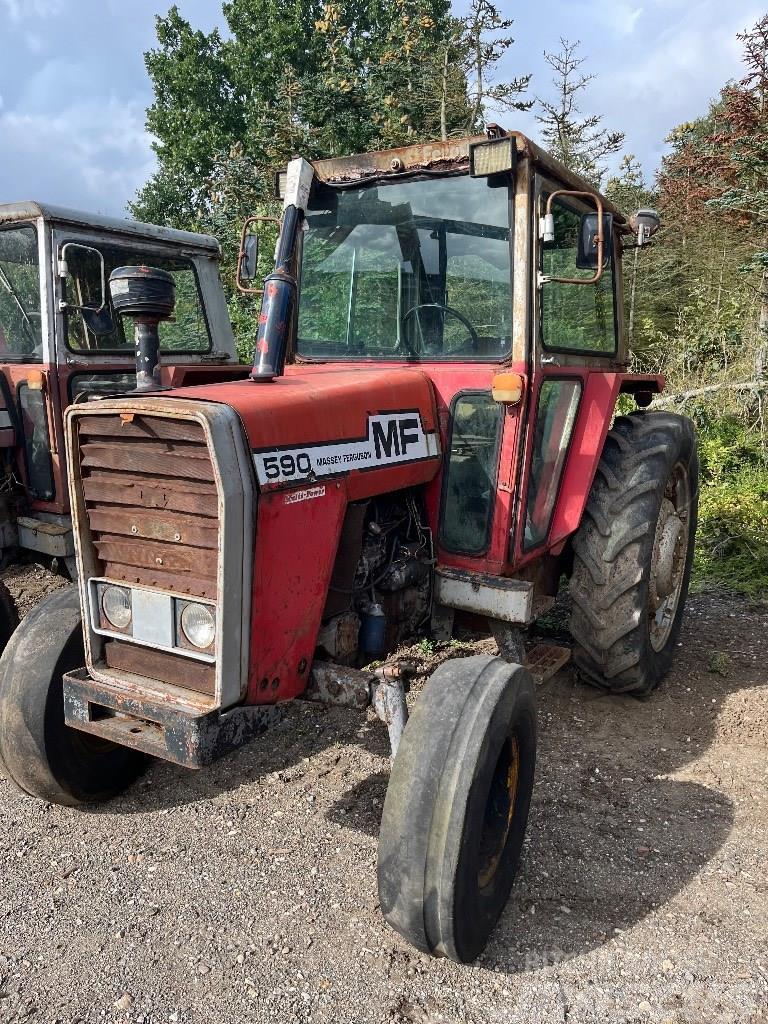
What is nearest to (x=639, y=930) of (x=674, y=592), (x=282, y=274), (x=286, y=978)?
(x=286, y=978)

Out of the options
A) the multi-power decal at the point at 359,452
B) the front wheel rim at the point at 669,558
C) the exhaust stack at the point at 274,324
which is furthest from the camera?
the front wheel rim at the point at 669,558

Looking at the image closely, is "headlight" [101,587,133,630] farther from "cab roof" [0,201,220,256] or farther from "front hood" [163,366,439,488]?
"cab roof" [0,201,220,256]

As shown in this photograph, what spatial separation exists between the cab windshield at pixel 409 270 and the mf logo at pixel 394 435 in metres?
0.41

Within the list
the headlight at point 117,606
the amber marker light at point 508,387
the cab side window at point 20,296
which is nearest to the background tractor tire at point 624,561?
the amber marker light at point 508,387

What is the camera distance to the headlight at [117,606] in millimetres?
2590

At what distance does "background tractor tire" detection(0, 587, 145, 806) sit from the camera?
2762 millimetres

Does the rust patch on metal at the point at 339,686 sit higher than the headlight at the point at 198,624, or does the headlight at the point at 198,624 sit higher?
the headlight at the point at 198,624

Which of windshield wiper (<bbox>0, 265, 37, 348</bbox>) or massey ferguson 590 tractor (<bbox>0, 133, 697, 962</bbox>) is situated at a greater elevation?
windshield wiper (<bbox>0, 265, 37, 348</bbox>)

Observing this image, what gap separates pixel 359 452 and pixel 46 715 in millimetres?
1462

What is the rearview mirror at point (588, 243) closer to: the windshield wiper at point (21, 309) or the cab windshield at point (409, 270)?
the cab windshield at point (409, 270)

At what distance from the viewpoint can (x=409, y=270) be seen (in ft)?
11.0

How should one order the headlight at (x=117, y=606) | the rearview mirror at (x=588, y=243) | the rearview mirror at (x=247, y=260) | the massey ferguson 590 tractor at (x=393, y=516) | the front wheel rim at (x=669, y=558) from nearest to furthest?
the massey ferguson 590 tractor at (x=393, y=516) < the headlight at (x=117, y=606) < the rearview mirror at (x=588, y=243) < the rearview mirror at (x=247, y=260) < the front wheel rim at (x=669, y=558)

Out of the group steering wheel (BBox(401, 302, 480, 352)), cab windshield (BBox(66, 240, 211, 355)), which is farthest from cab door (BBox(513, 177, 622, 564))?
cab windshield (BBox(66, 240, 211, 355))

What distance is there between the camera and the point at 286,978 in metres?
2.21
